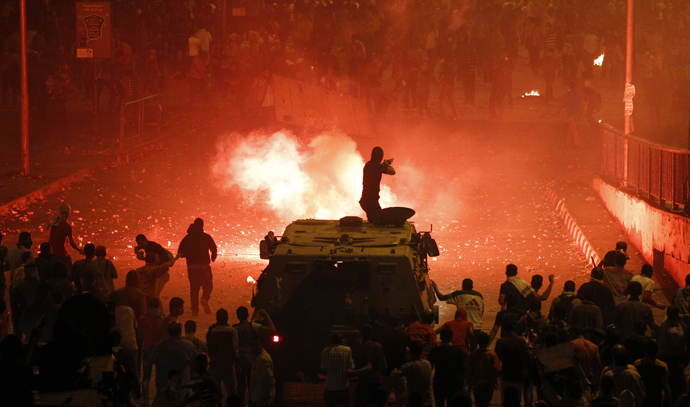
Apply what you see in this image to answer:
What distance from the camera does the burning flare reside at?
865 inches

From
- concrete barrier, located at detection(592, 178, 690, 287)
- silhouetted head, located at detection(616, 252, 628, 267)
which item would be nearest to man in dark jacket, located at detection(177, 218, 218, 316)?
silhouetted head, located at detection(616, 252, 628, 267)

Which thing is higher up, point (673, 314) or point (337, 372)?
point (673, 314)

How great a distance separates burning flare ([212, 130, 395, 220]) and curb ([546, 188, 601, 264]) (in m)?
3.84

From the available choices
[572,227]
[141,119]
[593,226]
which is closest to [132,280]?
[593,226]

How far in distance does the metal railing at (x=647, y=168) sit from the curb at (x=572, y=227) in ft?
4.07

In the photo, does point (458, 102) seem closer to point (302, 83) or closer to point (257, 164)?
point (302, 83)

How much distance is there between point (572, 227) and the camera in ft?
68.5

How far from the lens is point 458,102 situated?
31.2 meters

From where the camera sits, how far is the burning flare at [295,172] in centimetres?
2197

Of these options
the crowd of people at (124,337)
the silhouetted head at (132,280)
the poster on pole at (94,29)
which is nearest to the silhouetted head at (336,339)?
the crowd of people at (124,337)

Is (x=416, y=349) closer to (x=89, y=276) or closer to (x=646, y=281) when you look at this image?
(x=646, y=281)

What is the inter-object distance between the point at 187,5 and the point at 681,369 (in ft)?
85.8

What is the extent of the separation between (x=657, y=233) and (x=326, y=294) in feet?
27.0

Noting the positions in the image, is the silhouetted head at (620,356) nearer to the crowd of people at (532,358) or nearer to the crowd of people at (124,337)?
the crowd of people at (532,358)
